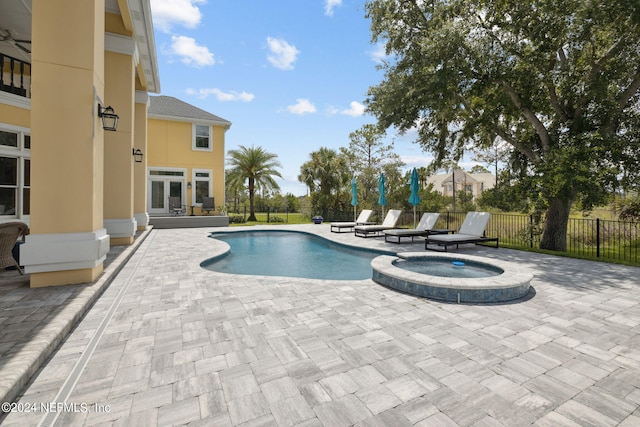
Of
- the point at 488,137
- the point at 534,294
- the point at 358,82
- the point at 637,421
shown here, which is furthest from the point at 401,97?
the point at 637,421

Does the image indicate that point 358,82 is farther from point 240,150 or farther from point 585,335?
point 585,335

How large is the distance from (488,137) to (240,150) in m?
17.1

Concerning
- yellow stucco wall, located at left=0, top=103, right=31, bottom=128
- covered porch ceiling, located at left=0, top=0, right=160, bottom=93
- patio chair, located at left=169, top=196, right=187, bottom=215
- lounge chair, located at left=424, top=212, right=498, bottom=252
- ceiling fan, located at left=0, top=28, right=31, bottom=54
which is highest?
covered porch ceiling, located at left=0, top=0, right=160, bottom=93

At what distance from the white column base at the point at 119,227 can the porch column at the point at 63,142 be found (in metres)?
3.96

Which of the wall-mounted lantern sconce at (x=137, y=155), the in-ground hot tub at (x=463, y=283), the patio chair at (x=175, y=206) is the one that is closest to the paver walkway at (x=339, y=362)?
the in-ground hot tub at (x=463, y=283)

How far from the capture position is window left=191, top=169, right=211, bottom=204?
64.1 feet

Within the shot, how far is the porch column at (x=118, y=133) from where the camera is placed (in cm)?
816

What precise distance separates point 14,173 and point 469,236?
1408 centimetres

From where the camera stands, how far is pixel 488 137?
45.0 feet

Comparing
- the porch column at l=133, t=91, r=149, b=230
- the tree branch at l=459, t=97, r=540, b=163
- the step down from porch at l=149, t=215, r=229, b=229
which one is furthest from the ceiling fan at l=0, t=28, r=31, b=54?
the tree branch at l=459, t=97, r=540, b=163

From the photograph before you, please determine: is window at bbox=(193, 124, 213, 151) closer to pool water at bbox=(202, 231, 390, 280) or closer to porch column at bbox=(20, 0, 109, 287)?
pool water at bbox=(202, 231, 390, 280)

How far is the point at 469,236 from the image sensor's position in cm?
1047

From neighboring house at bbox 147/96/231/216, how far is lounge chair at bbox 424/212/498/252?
14.8 meters

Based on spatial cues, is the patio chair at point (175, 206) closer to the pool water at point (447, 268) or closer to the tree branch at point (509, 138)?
the pool water at point (447, 268)
